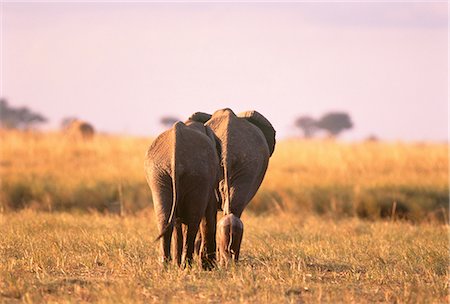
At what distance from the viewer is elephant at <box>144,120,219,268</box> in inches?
317

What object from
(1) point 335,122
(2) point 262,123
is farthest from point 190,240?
(1) point 335,122

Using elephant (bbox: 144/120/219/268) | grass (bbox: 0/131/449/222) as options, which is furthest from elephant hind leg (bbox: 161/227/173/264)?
grass (bbox: 0/131/449/222)

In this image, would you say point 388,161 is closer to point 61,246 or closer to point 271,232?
point 271,232

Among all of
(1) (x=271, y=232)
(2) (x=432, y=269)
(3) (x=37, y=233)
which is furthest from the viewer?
(1) (x=271, y=232)

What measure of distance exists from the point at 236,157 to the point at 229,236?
103 cm

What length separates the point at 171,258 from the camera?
8438mm

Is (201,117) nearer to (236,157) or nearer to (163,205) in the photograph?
(236,157)

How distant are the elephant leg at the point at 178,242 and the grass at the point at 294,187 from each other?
560cm

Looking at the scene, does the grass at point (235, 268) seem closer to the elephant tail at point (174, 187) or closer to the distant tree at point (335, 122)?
the elephant tail at point (174, 187)

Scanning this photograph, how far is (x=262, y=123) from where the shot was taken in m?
10.2

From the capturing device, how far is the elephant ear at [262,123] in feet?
33.4

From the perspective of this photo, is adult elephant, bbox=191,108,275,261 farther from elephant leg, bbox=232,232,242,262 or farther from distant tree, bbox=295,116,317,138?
distant tree, bbox=295,116,317,138

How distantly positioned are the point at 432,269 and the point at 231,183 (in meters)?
2.17

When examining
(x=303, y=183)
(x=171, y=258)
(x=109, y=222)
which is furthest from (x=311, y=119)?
(x=171, y=258)
